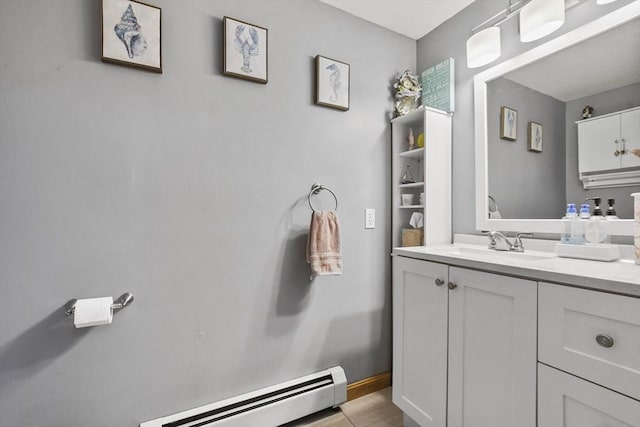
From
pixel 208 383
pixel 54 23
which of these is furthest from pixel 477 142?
pixel 54 23

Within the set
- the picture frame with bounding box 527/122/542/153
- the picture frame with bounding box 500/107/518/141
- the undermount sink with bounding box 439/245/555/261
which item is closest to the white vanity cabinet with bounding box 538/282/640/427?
the undermount sink with bounding box 439/245/555/261

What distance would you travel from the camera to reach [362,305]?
179cm

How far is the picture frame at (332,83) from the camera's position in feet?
5.24

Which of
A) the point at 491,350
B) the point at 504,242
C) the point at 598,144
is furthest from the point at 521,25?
the point at 491,350

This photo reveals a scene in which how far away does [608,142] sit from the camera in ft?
3.88

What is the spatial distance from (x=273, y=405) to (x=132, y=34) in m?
1.76

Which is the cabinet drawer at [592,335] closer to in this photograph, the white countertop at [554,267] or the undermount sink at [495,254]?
the white countertop at [554,267]

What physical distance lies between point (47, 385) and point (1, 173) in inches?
31.4

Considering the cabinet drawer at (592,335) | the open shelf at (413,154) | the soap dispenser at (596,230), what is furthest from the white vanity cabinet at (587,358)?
the open shelf at (413,154)

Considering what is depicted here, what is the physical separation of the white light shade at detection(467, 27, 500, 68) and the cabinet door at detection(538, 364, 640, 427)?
1.40m

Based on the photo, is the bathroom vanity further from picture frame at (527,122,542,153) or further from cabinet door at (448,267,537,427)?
picture frame at (527,122,542,153)

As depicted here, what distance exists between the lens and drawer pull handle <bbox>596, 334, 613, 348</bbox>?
2.49 ft

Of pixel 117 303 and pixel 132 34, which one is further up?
pixel 132 34

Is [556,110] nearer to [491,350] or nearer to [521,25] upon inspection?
[521,25]
